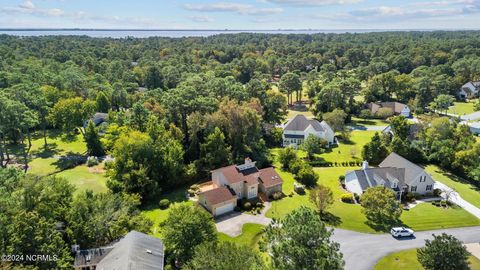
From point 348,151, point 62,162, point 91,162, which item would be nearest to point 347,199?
point 348,151

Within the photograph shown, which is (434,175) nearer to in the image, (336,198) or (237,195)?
(336,198)

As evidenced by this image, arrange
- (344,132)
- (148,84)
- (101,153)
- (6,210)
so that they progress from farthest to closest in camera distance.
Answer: (148,84)
(344,132)
(101,153)
(6,210)

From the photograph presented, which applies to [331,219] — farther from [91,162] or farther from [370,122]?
[370,122]

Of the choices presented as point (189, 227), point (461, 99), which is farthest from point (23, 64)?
point (461, 99)

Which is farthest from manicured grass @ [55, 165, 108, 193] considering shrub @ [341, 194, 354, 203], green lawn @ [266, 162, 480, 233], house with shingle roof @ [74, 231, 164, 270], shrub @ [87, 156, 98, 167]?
shrub @ [341, 194, 354, 203]

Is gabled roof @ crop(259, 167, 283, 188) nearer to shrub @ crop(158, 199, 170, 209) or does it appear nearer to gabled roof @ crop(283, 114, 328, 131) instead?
shrub @ crop(158, 199, 170, 209)

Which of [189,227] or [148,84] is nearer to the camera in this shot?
[189,227]

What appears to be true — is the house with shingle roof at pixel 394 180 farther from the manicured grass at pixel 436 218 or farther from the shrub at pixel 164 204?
the shrub at pixel 164 204

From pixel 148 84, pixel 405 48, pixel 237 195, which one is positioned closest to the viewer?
pixel 237 195
